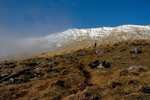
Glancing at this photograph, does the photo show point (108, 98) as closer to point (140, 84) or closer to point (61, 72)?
point (140, 84)

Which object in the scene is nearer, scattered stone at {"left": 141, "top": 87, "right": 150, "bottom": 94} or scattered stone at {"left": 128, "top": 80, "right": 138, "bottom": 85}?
scattered stone at {"left": 141, "top": 87, "right": 150, "bottom": 94}

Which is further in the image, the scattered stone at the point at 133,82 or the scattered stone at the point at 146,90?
the scattered stone at the point at 133,82

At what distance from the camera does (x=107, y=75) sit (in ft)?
35.1

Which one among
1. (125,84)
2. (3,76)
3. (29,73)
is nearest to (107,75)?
(125,84)

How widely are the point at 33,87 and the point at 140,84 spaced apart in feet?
29.4

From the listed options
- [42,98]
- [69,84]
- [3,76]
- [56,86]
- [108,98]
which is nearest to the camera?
[108,98]

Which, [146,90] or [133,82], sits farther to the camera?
[133,82]

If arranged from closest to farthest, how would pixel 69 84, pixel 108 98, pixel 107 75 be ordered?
pixel 108 98
pixel 69 84
pixel 107 75

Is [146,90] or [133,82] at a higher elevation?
[133,82]

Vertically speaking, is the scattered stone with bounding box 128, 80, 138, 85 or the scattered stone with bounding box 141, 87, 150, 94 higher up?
the scattered stone with bounding box 128, 80, 138, 85

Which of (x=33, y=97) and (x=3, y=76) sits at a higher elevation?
(x=3, y=76)

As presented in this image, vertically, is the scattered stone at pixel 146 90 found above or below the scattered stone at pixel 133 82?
below

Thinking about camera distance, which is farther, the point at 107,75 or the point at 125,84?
the point at 107,75

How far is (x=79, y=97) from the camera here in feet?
22.6
